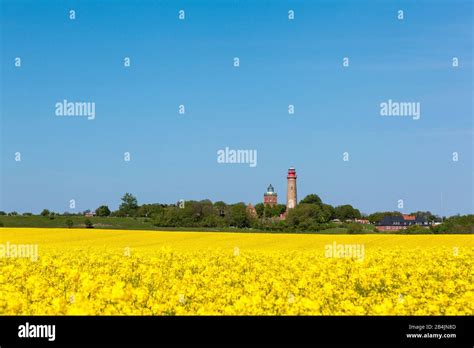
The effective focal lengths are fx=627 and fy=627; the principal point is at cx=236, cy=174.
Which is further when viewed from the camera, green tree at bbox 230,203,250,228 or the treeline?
green tree at bbox 230,203,250,228

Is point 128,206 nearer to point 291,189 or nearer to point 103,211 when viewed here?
point 103,211

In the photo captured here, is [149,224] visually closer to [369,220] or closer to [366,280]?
[366,280]

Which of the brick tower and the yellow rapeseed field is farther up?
the brick tower

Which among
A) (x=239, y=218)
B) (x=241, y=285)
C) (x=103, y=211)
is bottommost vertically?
(x=241, y=285)

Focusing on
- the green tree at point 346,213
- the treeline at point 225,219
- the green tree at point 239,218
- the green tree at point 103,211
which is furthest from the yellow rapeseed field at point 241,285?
the green tree at point 346,213

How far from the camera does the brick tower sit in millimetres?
175375

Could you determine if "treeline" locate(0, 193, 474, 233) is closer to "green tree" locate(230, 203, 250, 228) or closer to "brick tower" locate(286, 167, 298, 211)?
"green tree" locate(230, 203, 250, 228)

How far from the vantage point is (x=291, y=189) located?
17875 centimetres

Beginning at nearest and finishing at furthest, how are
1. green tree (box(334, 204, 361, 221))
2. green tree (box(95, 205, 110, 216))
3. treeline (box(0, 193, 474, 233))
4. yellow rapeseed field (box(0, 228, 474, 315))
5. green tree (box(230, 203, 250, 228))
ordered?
yellow rapeseed field (box(0, 228, 474, 315)) → treeline (box(0, 193, 474, 233)) → green tree (box(230, 203, 250, 228)) → green tree (box(95, 205, 110, 216)) → green tree (box(334, 204, 361, 221))

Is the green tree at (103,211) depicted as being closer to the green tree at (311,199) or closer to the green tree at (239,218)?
the green tree at (239,218)

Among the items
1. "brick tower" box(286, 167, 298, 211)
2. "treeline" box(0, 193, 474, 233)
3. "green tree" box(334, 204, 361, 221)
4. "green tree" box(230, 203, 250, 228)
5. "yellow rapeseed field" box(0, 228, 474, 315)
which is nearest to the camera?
"yellow rapeseed field" box(0, 228, 474, 315)

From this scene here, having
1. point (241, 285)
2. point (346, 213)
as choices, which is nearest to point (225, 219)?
point (241, 285)

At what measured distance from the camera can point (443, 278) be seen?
53.5 feet

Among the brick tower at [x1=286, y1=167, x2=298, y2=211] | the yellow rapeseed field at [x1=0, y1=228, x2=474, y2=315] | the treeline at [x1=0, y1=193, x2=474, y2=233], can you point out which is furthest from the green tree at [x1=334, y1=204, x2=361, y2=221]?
the yellow rapeseed field at [x1=0, y1=228, x2=474, y2=315]
